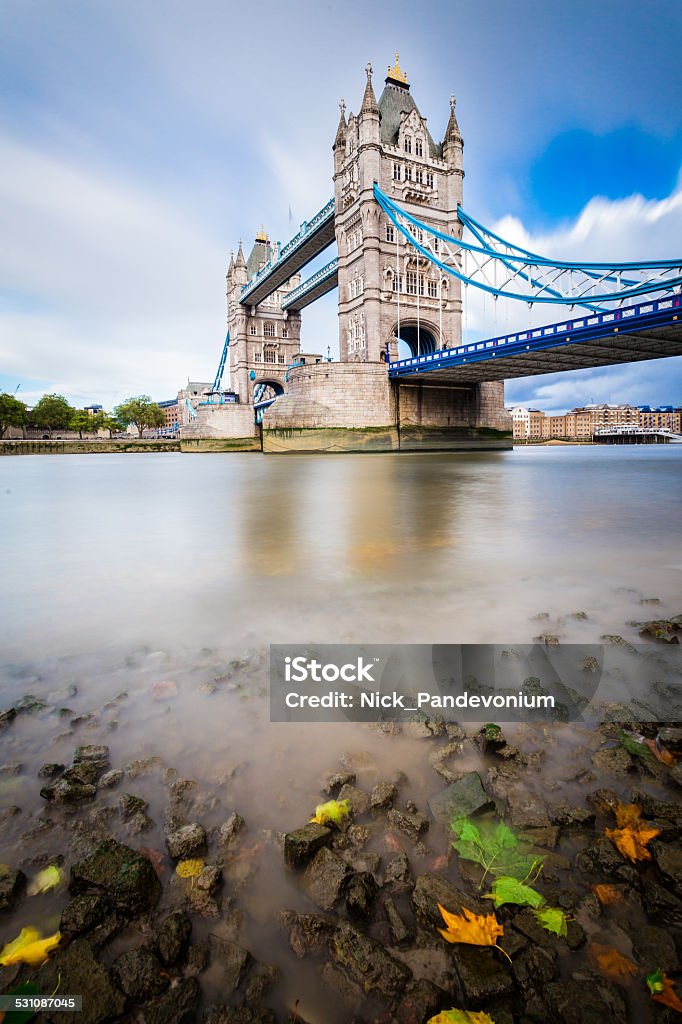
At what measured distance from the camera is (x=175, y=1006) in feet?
2.97

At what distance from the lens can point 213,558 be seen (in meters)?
4.32

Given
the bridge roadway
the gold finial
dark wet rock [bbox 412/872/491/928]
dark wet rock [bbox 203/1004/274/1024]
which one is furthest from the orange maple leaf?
the gold finial

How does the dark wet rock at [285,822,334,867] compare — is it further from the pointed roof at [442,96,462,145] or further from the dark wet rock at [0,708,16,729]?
the pointed roof at [442,96,462,145]

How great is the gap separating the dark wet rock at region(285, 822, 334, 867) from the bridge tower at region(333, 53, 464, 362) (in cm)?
3094

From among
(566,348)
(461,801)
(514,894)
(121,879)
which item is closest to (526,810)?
(461,801)

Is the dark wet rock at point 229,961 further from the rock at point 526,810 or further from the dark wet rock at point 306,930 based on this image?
the rock at point 526,810

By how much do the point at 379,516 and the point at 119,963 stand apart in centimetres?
572

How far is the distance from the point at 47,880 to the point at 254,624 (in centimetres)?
162

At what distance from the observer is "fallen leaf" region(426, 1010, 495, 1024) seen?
883mm

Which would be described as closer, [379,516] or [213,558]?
[213,558]

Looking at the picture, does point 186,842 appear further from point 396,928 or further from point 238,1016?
point 396,928

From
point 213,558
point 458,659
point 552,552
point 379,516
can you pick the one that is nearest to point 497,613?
point 458,659

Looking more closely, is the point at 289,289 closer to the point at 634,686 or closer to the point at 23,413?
the point at 23,413

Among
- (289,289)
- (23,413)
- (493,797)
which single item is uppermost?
(289,289)
